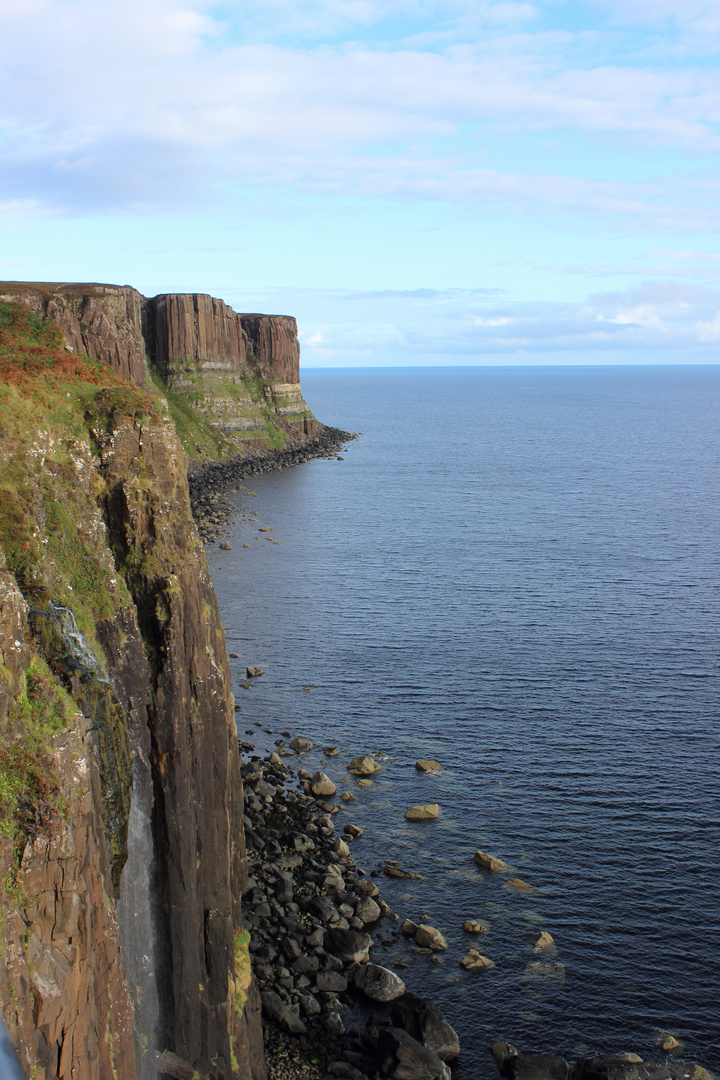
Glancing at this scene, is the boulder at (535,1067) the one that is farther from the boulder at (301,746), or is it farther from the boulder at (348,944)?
the boulder at (301,746)

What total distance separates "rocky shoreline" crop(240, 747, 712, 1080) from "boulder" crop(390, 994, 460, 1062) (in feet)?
0.10

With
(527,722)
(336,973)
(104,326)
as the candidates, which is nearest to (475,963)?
(336,973)

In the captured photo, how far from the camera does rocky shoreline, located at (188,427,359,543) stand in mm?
94088

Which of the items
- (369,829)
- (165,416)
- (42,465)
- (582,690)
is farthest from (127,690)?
(582,690)

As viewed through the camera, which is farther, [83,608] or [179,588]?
[179,588]

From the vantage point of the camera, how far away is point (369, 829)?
36.1 m

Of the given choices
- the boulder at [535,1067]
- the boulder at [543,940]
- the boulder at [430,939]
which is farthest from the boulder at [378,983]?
the boulder at [543,940]

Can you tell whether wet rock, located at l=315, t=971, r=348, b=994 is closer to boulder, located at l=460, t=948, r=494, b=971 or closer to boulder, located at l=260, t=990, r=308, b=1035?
boulder, located at l=260, t=990, r=308, b=1035

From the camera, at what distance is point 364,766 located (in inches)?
1594

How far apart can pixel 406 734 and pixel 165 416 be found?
2594 cm

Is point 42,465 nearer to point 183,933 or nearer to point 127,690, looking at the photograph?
point 127,690

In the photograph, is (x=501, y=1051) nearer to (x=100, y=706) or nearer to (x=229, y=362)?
(x=100, y=706)

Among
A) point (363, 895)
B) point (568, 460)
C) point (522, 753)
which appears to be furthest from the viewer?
point (568, 460)

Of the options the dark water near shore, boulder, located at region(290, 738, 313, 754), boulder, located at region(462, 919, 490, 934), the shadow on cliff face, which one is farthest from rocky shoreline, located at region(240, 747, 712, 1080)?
the shadow on cliff face
